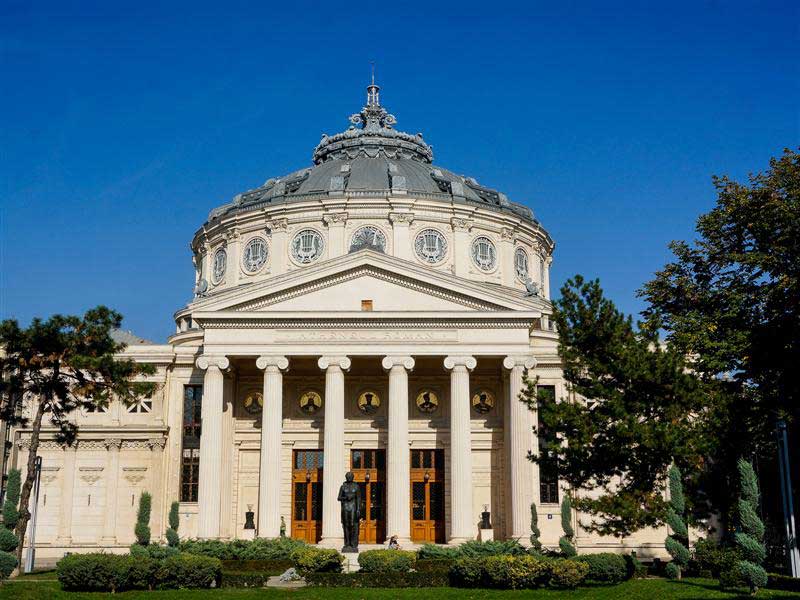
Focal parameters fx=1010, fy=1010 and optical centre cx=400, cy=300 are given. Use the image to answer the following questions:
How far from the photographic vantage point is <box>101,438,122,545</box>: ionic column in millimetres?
58219

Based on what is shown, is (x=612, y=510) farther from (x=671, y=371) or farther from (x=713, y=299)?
(x=713, y=299)

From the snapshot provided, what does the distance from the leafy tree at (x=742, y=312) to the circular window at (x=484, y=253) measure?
19921mm

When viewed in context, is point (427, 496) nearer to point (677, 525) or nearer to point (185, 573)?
point (677, 525)

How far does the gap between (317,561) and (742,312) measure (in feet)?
69.7

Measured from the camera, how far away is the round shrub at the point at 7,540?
36219mm

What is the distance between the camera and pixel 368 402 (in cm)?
5728

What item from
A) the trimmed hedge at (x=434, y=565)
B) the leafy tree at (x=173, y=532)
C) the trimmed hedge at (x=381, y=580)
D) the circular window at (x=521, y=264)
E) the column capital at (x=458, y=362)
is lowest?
the trimmed hedge at (x=381, y=580)

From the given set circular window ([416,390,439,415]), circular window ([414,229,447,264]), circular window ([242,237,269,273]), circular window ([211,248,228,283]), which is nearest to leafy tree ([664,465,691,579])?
circular window ([416,390,439,415])

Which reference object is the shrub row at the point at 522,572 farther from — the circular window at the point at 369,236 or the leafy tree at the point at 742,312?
the circular window at the point at 369,236

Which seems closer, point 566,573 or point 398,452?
point 566,573

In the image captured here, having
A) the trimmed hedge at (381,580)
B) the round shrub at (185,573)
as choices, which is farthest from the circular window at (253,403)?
the trimmed hedge at (381,580)

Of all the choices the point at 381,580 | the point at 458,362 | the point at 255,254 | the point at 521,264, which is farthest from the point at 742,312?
the point at 255,254

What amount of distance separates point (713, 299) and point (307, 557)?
2159 centimetres

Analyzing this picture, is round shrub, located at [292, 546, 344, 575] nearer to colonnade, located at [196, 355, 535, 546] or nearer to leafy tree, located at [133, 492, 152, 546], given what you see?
colonnade, located at [196, 355, 535, 546]
